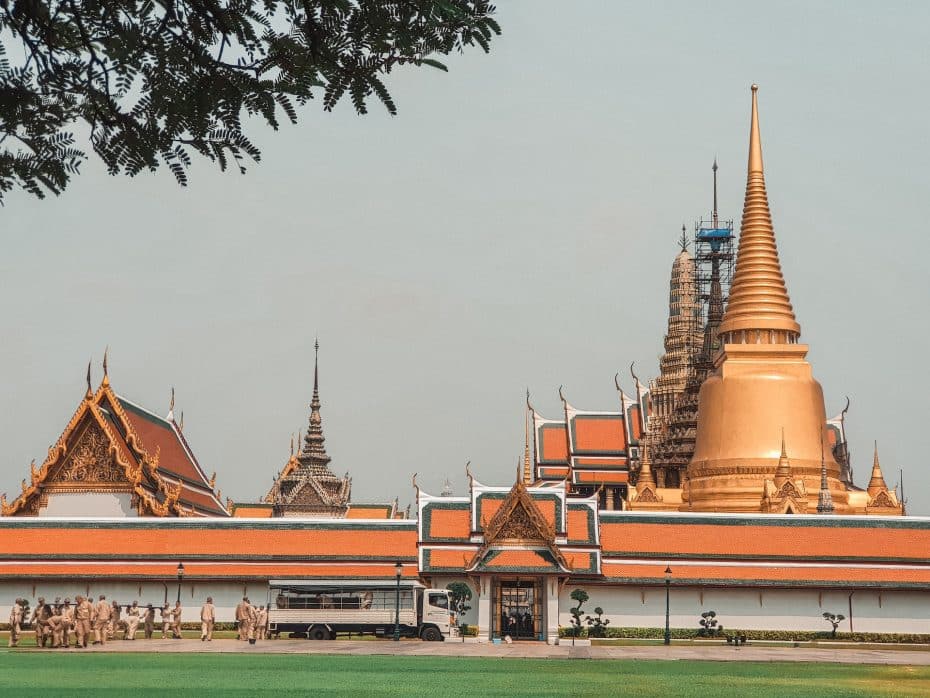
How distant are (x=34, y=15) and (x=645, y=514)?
39348 millimetres

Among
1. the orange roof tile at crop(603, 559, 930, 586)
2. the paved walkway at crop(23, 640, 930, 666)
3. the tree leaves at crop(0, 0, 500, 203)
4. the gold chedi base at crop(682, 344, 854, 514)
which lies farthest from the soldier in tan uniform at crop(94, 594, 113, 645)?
the gold chedi base at crop(682, 344, 854, 514)

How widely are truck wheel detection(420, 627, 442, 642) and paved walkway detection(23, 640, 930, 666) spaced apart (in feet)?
7.40

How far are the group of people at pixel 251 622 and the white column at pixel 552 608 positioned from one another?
→ 23.7 feet

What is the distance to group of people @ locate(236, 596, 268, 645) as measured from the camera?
106 ft

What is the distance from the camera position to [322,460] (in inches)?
2945

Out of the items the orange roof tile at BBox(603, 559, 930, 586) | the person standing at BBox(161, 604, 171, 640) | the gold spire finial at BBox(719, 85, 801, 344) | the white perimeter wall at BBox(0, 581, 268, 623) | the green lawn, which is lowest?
the green lawn

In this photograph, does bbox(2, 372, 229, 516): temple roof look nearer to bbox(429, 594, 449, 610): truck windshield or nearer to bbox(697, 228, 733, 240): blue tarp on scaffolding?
bbox(429, 594, 449, 610): truck windshield

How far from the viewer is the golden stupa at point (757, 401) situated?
5297 centimetres

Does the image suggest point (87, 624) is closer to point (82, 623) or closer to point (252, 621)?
point (82, 623)

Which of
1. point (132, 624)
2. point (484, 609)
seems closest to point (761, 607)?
point (484, 609)

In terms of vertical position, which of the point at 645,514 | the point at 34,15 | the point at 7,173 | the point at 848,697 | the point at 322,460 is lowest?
the point at 848,697

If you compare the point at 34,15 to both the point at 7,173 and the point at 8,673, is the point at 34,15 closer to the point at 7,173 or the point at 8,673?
the point at 7,173

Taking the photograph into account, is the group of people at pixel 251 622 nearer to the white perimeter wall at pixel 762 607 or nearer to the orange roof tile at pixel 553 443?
the white perimeter wall at pixel 762 607

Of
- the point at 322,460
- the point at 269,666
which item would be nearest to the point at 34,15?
the point at 269,666
